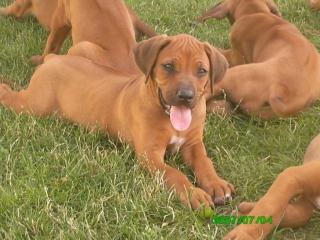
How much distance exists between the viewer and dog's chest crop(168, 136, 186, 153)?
495cm

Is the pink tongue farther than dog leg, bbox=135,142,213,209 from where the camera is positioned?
Yes

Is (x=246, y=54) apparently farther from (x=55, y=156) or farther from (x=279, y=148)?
(x=55, y=156)

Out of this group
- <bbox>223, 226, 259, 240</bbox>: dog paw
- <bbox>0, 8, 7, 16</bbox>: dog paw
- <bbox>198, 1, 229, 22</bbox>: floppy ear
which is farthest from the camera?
<bbox>0, 8, 7, 16</bbox>: dog paw

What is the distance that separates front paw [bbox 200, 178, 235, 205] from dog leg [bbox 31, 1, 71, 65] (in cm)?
281

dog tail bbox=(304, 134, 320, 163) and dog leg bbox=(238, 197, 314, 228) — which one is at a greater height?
dog tail bbox=(304, 134, 320, 163)

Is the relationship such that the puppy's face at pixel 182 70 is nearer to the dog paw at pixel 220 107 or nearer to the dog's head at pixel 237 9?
the dog paw at pixel 220 107

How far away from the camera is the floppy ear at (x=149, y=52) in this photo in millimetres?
4738

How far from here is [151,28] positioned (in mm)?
7230

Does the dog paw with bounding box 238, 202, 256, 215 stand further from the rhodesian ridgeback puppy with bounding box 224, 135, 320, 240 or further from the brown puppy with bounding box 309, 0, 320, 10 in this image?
the brown puppy with bounding box 309, 0, 320, 10

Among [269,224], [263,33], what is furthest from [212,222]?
[263,33]

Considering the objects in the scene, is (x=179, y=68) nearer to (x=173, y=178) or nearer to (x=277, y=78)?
(x=173, y=178)

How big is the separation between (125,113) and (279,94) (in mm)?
1431

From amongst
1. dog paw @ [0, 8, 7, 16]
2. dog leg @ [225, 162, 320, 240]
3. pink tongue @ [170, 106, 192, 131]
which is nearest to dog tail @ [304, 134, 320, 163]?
dog leg @ [225, 162, 320, 240]

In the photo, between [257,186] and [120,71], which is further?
[120,71]
